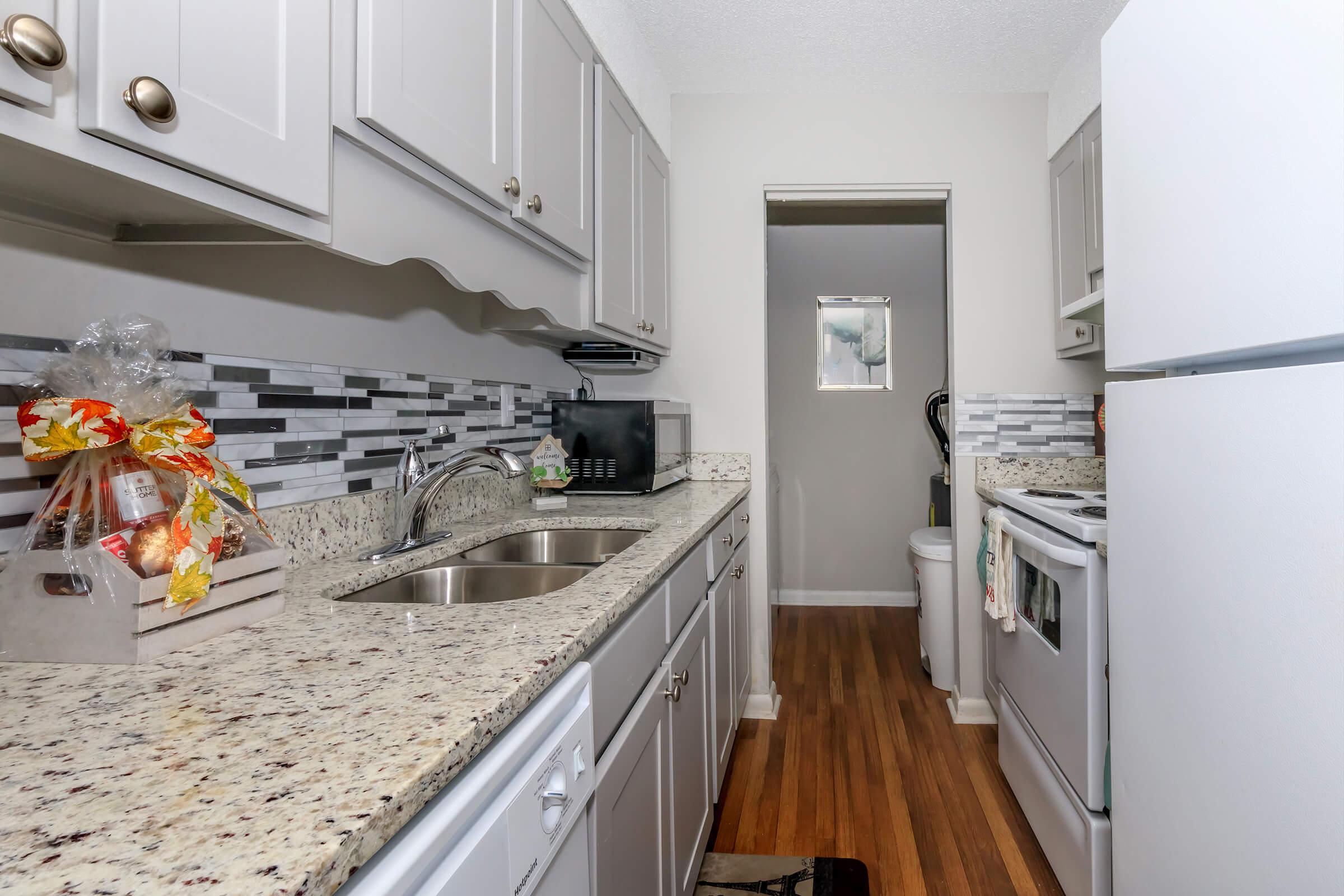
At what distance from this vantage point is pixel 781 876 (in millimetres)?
1746

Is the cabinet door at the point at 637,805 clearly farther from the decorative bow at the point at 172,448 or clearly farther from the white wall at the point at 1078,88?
the white wall at the point at 1078,88

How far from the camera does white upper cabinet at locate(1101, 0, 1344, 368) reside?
2.10 feet

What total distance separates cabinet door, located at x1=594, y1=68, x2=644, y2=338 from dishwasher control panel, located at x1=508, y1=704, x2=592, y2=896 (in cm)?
133

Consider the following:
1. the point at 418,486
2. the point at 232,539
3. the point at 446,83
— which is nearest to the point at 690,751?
the point at 418,486

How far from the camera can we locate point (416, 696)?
62 centimetres

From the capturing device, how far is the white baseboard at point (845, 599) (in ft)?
13.7

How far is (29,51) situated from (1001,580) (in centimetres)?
223

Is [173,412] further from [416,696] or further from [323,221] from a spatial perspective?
Result: [416,696]

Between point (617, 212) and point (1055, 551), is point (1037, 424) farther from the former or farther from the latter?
point (617, 212)

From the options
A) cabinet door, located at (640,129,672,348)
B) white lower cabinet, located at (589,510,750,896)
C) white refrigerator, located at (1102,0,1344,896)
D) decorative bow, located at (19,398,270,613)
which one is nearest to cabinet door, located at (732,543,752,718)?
white lower cabinet, located at (589,510,750,896)

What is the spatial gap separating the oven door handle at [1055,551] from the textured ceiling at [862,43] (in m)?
1.63

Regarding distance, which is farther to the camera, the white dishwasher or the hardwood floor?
the hardwood floor

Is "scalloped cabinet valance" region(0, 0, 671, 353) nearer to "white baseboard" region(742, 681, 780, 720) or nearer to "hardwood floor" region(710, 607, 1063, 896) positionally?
"hardwood floor" region(710, 607, 1063, 896)

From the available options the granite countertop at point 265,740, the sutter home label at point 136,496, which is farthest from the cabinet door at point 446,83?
the granite countertop at point 265,740
